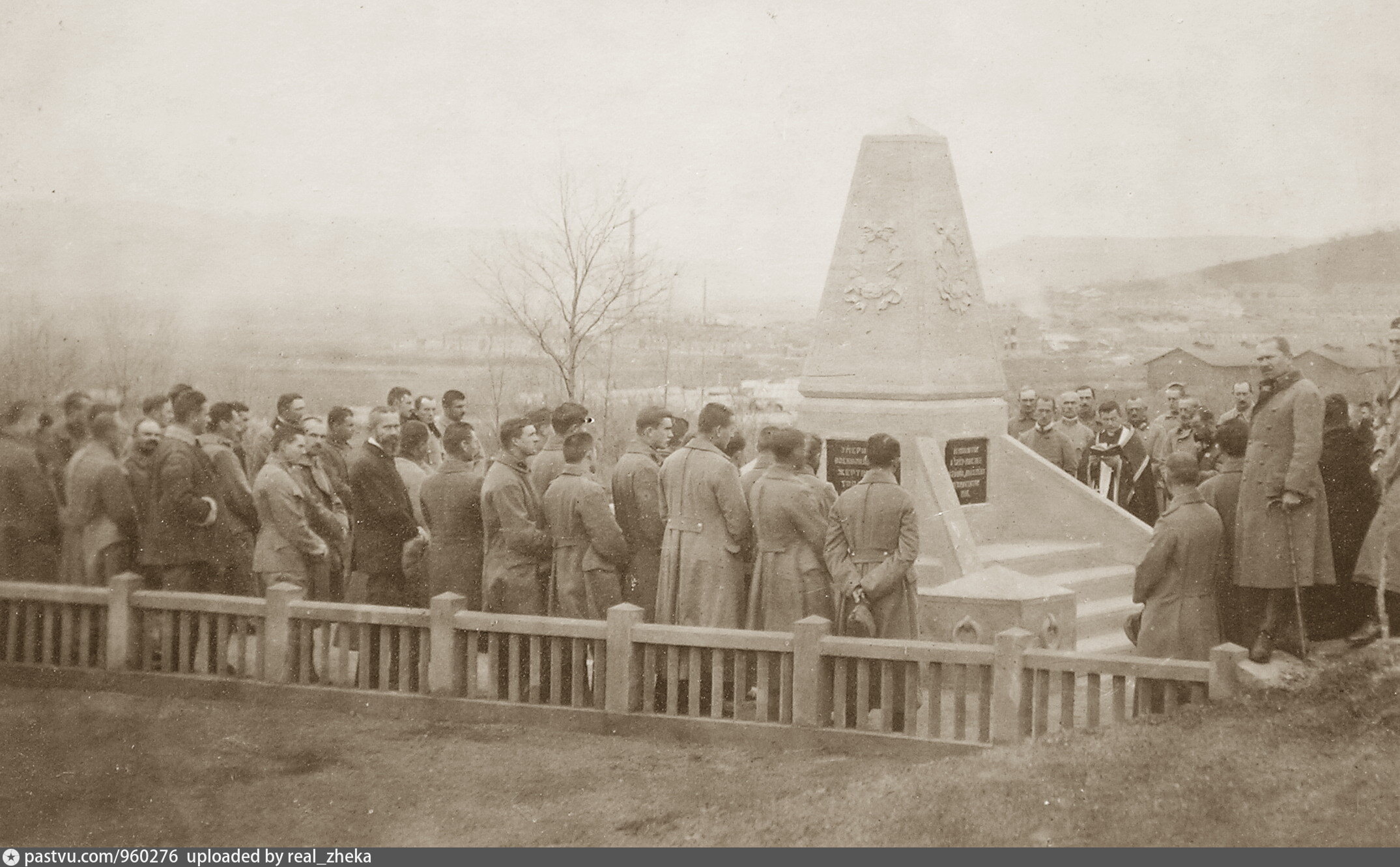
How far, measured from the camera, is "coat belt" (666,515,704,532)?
24.1 ft

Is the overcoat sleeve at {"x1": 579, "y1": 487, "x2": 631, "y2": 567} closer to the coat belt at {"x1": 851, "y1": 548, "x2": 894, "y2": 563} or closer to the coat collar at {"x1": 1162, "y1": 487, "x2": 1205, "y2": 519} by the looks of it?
the coat belt at {"x1": 851, "y1": 548, "x2": 894, "y2": 563}

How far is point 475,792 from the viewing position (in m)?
6.11

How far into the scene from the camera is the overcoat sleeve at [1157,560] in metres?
6.52

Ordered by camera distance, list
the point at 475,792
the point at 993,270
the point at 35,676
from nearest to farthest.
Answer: the point at 475,792, the point at 35,676, the point at 993,270

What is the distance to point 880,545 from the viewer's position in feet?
22.4

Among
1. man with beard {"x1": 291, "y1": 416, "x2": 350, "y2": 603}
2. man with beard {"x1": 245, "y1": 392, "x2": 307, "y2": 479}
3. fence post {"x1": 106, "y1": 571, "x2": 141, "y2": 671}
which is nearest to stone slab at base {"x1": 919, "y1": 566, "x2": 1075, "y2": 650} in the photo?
man with beard {"x1": 291, "y1": 416, "x2": 350, "y2": 603}

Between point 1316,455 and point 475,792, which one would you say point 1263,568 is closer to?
point 1316,455

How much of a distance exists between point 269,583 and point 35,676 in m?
1.31

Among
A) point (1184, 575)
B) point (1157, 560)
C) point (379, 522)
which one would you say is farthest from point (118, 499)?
point (1184, 575)

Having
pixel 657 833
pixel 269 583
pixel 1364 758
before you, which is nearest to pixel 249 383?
pixel 269 583

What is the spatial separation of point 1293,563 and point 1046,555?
3404mm

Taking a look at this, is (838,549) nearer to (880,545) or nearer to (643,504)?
(880,545)

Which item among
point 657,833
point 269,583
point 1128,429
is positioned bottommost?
point 657,833

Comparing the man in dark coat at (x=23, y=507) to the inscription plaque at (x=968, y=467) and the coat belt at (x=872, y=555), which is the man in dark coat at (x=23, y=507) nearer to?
the coat belt at (x=872, y=555)
